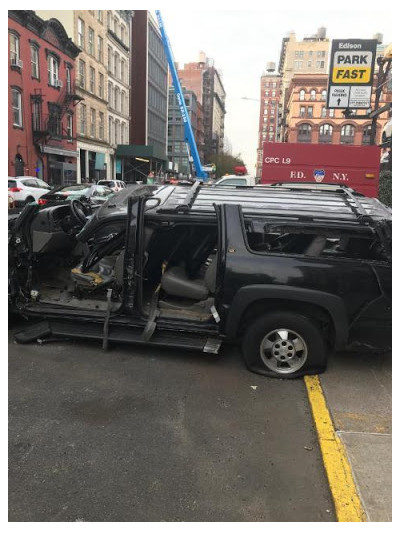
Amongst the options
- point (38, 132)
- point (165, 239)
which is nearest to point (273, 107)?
point (38, 132)

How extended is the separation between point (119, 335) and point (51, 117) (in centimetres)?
2859

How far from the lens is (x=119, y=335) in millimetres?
4633

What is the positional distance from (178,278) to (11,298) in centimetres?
188

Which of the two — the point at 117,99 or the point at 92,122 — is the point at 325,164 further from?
the point at 117,99

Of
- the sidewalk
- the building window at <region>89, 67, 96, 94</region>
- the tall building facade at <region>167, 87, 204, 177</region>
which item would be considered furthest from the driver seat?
the tall building facade at <region>167, 87, 204, 177</region>

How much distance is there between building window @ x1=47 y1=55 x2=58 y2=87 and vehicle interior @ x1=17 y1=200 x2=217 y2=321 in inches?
1129

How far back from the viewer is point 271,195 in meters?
5.01

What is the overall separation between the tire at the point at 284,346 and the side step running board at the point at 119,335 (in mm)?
377

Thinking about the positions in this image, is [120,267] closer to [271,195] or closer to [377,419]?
[271,195]

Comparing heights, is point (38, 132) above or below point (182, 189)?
above

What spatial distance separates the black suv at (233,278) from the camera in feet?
13.3

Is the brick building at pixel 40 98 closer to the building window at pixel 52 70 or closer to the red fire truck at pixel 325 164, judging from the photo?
the building window at pixel 52 70

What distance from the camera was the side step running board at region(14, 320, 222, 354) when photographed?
14.6 feet

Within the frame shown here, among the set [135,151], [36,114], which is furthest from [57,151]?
[135,151]
